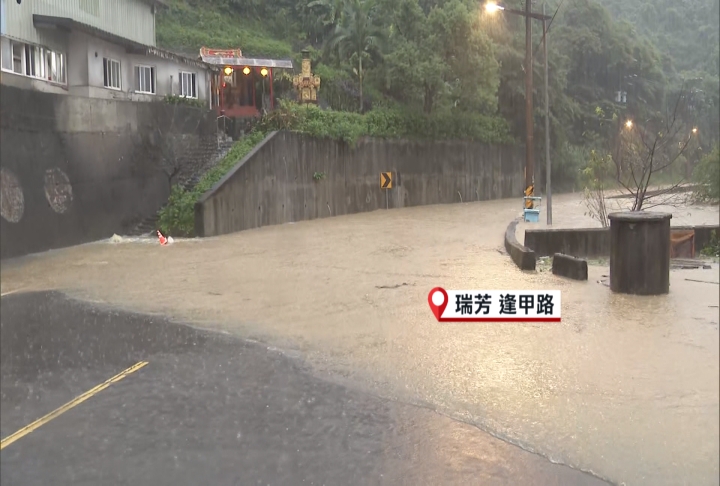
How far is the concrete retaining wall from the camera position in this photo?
10.6 metres

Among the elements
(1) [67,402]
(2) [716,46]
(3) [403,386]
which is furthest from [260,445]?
(2) [716,46]

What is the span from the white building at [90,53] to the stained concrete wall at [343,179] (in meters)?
3.54

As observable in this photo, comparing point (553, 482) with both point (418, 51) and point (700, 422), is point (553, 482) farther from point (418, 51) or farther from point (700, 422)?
point (418, 51)

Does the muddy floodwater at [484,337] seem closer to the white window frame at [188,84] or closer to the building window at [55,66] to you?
the building window at [55,66]

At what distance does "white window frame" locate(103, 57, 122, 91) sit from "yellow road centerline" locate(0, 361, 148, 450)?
1387 cm

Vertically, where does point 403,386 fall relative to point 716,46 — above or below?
below

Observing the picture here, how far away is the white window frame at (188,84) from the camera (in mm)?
21203

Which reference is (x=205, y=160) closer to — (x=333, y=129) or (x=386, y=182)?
(x=333, y=129)

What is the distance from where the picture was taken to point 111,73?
17.7 metres

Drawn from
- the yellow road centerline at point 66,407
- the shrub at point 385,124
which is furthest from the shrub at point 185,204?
the yellow road centerline at point 66,407

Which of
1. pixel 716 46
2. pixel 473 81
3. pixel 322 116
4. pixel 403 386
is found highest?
pixel 473 81

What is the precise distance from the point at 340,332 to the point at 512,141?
2757cm

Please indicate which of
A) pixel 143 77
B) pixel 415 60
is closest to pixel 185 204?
pixel 143 77

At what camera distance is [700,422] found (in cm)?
321
